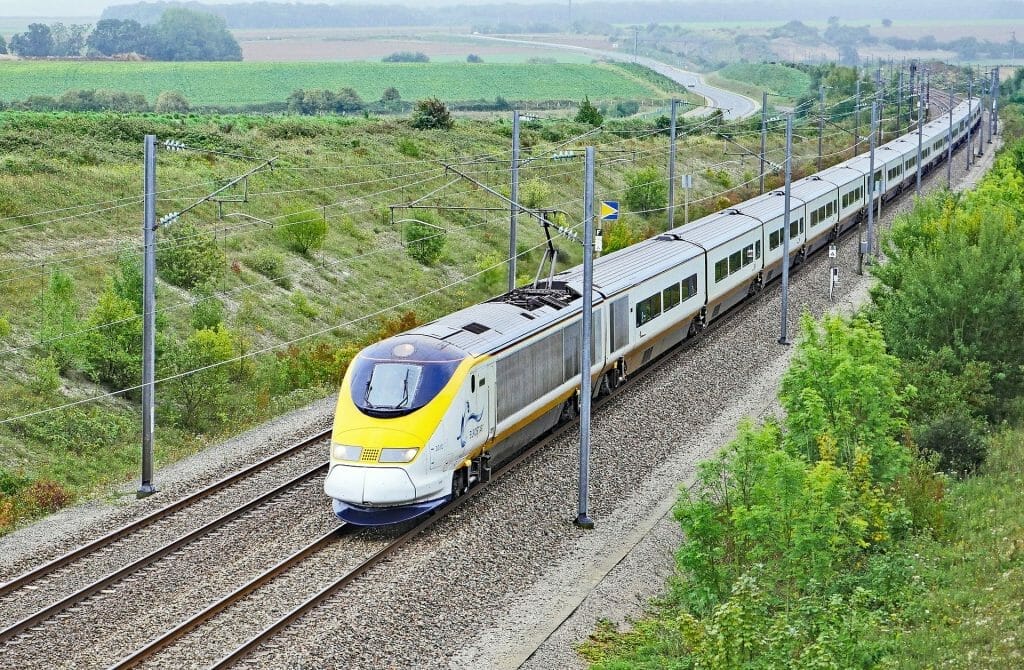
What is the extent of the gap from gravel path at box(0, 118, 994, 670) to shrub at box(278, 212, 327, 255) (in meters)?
15.8

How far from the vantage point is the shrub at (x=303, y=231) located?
145 feet

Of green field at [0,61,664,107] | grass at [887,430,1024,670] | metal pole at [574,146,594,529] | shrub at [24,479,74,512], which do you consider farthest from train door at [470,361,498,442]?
green field at [0,61,664,107]

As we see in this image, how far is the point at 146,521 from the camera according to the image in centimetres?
2191

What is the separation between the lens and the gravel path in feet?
56.2

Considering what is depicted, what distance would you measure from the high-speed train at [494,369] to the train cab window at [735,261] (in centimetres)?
10

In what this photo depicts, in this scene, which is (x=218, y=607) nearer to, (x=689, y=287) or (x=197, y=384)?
(x=197, y=384)

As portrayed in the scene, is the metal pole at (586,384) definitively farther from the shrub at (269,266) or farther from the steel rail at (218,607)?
the shrub at (269,266)

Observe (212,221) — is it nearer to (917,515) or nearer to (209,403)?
(209,403)

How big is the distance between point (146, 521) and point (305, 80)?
145 m

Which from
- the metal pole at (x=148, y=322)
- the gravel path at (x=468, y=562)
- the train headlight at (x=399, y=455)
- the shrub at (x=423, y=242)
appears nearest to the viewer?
the gravel path at (x=468, y=562)

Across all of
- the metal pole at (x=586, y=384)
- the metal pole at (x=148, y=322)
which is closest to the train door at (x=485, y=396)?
the metal pole at (x=586, y=384)

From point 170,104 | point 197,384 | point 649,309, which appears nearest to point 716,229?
point 649,309

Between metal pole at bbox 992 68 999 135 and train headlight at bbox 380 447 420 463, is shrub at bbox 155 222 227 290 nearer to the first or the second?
train headlight at bbox 380 447 420 463

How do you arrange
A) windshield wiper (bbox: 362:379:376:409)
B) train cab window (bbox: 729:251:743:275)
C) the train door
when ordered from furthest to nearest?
train cab window (bbox: 729:251:743:275), the train door, windshield wiper (bbox: 362:379:376:409)
